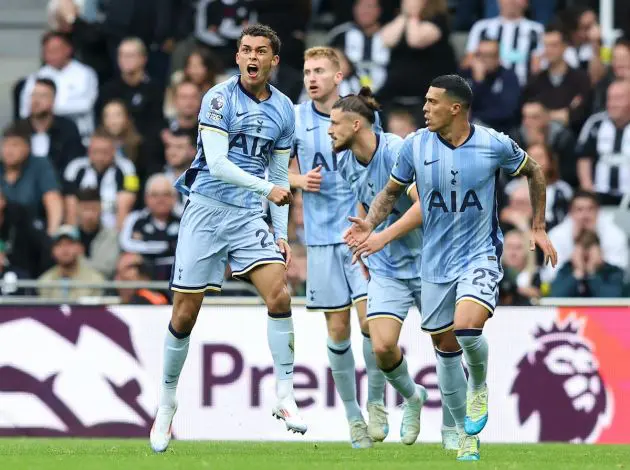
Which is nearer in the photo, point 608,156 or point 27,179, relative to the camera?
point 608,156

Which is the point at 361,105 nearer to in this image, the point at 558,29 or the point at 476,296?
the point at 476,296

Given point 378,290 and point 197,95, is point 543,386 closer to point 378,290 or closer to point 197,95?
point 378,290

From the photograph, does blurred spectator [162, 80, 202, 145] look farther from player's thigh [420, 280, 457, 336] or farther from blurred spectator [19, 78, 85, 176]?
player's thigh [420, 280, 457, 336]

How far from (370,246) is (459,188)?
0.75m

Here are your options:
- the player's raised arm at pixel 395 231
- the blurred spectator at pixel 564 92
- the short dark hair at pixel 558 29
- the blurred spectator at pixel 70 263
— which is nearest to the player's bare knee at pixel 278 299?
the player's raised arm at pixel 395 231

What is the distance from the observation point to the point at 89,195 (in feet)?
59.2

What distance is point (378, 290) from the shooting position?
40.9 ft

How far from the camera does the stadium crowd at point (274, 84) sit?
57.5 feet

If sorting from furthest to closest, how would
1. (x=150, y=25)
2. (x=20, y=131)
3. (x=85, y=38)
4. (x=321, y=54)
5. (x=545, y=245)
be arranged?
(x=150, y=25) < (x=85, y=38) < (x=20, y=131) < (x=321, y=54) < (x=545, y=245)

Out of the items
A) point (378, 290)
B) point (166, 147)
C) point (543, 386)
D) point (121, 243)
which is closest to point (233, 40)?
point (166, 147)

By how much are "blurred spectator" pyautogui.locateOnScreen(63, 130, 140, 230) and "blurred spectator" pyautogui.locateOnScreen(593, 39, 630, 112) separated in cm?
562

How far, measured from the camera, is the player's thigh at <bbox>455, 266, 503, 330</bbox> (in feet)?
35.4

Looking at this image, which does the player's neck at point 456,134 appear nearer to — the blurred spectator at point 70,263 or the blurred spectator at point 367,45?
the blurred spectator at point 70,263

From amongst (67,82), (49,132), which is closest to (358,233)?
(49,132)
